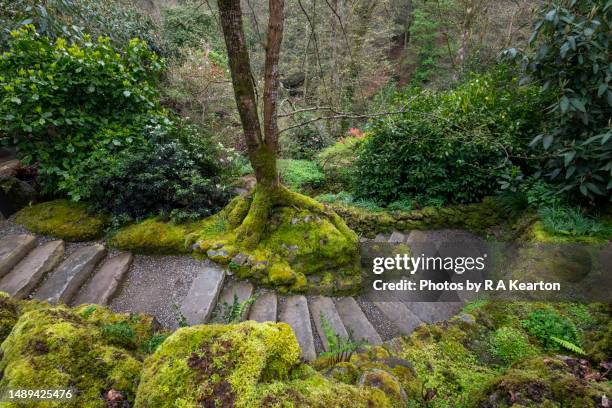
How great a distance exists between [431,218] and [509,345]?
2.81 m

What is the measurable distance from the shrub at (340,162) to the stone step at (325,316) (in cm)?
350

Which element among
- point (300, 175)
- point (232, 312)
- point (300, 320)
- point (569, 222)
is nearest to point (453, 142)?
point (569, 222)

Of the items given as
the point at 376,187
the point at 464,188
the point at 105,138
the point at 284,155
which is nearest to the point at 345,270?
the point at 376,187

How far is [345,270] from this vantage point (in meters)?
3.87

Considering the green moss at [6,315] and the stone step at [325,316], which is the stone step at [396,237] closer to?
the stone step at [325,316]

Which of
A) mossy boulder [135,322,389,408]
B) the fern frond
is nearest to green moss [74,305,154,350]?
mossy boulder [135,322,389,408]

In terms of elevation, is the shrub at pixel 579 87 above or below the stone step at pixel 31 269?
above

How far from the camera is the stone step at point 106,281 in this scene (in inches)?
128

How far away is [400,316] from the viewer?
11.7 ft

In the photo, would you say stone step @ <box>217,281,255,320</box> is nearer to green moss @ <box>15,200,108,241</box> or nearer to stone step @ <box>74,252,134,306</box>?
stone step @ <box>74,252,134,306</box>

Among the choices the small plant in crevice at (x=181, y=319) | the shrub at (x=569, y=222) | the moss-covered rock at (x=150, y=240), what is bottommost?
the small plant in crevice at (x=181, y=319)

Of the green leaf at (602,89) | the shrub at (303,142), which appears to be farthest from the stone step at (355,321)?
the shrub at (303,142)

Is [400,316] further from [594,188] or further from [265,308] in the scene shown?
[594,188]

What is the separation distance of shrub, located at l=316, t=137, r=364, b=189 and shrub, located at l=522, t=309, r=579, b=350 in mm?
4301
